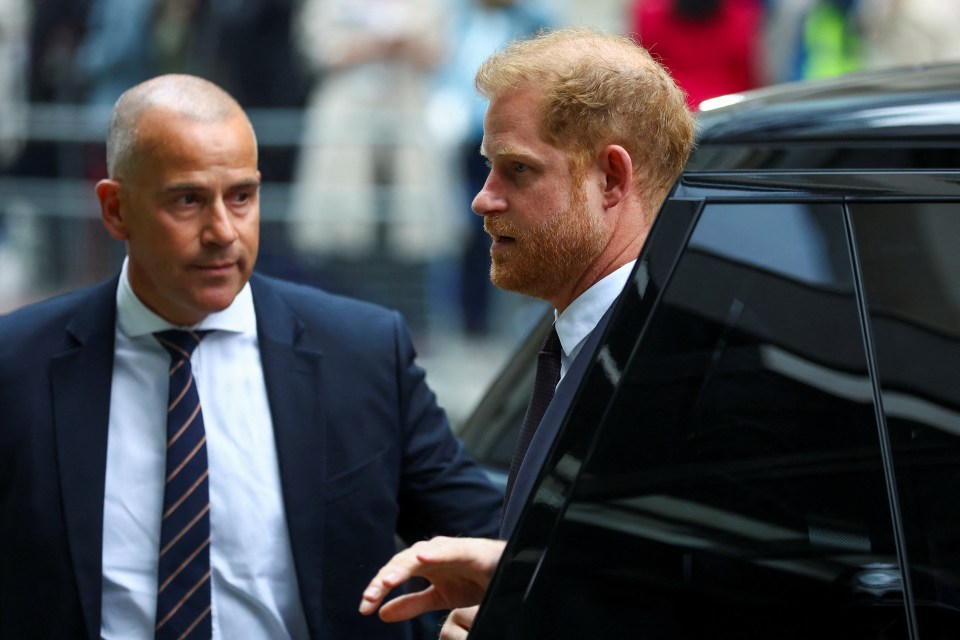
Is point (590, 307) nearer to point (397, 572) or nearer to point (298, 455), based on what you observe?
point (397, 572)

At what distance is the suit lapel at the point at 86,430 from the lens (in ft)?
8.45

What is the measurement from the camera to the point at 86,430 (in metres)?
A: 2.66

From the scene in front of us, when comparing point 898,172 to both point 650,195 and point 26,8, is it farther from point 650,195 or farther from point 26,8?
point 26,8

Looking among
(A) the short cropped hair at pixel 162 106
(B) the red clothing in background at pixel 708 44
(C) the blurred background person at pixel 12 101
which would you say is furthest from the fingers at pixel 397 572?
(C) the blurred background person at pixel 12 101

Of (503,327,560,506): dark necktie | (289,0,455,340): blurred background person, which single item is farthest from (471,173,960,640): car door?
(289,0,455,340): blurred background person

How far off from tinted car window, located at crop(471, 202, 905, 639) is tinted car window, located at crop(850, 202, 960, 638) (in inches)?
1.2

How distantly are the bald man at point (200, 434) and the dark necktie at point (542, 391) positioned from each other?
0.64 m

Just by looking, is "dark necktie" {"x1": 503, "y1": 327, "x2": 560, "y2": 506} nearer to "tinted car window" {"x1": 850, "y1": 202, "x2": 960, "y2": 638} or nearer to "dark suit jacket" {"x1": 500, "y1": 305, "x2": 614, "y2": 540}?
"dark suit jacket" {"x1": 500, "y1": 305, "x2": 614, "y2": 540}

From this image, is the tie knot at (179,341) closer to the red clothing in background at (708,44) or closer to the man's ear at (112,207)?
the man's ear at (112,207)

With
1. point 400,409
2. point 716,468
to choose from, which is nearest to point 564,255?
point 716,468

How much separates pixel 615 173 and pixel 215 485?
100cm

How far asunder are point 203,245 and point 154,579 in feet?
1.97

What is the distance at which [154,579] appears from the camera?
8.57 feet

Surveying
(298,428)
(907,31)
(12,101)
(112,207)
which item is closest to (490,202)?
(298,428)
